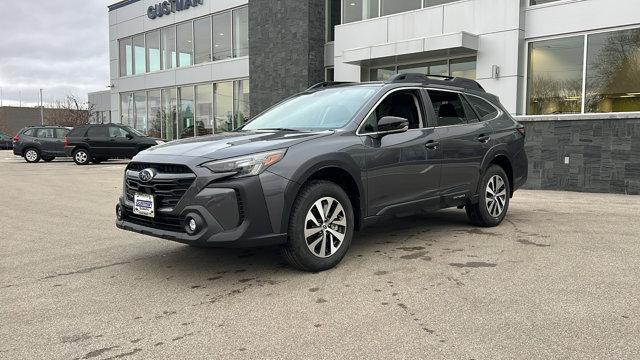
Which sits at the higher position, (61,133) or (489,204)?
(61,133)

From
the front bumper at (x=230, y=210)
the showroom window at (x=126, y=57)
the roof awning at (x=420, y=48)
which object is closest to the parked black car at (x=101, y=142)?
the roof awning at (x=420, y=48)

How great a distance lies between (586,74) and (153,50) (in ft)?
69.8

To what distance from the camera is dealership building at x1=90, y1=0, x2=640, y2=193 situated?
10.9 metres

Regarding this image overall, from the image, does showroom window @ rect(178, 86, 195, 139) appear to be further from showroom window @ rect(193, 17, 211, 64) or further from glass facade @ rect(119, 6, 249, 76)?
showroom window @ rect(193, 17, 211, 64)

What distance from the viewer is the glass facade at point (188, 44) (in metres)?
22.6

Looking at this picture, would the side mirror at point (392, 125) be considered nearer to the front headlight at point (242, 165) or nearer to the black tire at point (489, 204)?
the front headlight at point (242, 165)

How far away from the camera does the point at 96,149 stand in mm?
20422

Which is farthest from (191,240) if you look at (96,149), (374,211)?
(96,149)

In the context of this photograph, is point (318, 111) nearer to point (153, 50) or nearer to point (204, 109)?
point (204, 109)

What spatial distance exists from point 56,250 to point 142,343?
10.0ft

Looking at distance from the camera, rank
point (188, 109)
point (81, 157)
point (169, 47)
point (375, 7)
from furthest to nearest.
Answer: point (169, 47) → point (188, 109) → point (81, 157) → point (375, 7)

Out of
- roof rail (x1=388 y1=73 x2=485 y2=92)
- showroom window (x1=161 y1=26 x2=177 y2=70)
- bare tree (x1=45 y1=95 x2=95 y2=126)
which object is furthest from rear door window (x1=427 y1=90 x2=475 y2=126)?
bare tree (x1=45 y1=95 x2=95 y2=126)

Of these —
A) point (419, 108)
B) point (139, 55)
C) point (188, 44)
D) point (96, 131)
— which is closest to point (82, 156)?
point (96, 131)

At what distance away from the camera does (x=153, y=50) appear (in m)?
27.3
